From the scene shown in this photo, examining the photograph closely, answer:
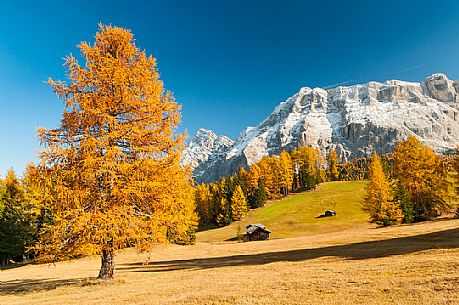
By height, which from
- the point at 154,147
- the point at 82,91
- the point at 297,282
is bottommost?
the point at 297,282

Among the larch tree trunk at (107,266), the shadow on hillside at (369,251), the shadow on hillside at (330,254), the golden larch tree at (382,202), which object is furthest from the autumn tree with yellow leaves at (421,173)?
the larch tree trunk at (107,266)

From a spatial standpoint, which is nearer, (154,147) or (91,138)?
(91,138)

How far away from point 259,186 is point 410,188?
57620 millimetres

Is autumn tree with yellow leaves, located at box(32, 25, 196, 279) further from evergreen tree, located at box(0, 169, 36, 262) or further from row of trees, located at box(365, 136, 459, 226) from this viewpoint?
row of trees, located at box(365, 136, 459, 226)

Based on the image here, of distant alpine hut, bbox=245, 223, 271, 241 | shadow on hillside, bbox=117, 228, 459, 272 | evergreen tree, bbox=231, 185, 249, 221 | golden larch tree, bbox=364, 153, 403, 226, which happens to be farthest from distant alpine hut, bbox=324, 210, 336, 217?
shadow on hillside, bbox=117, 228, 459, 272

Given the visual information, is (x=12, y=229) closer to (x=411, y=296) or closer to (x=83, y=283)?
(x=83, y=283)

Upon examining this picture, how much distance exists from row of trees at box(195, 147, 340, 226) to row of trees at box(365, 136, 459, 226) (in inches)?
1741

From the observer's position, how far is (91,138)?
14578 mm

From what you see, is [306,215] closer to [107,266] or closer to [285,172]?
[285,172]

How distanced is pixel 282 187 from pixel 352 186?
2368cm

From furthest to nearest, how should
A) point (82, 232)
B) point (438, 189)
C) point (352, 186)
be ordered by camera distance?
point (352, 186) < point (438, 189) < point (82, 232)

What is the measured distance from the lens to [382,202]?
4669cm

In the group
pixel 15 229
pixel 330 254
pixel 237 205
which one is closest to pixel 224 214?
pixel 237 205

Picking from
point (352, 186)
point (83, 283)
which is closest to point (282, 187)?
point (352, 186)
